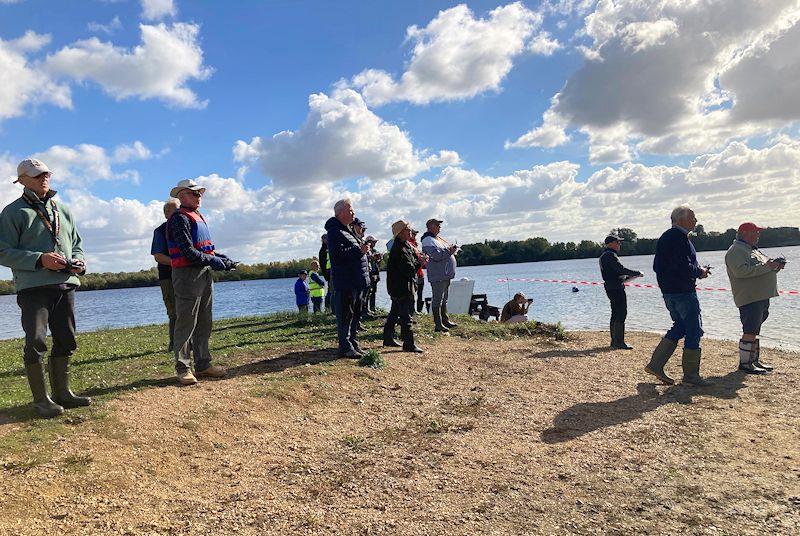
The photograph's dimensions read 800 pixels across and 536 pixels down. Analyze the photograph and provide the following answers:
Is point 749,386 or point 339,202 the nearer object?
point 749,386

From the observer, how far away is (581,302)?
27859 millimetres

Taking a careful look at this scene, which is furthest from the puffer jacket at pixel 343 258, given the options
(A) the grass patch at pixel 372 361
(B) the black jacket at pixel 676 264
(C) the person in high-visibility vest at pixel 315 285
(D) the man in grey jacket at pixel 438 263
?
(C) the person in high-visibility vest at pixel 315 285

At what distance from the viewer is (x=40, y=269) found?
15.3 ft

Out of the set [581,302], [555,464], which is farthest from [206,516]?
[581,302]

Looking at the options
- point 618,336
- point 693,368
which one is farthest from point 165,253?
point 618,336

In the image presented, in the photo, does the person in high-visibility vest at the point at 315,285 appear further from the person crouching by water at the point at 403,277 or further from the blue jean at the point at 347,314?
the blue jean at the point at 347,314

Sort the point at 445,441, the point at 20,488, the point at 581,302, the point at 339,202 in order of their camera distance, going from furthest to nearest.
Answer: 1. the point at 581,302
2. the point at 339,202
3. the point at 445,441
4. the point at 20,488

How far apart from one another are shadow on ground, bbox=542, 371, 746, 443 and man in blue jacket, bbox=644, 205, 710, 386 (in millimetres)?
274

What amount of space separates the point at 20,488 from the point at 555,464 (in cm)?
416

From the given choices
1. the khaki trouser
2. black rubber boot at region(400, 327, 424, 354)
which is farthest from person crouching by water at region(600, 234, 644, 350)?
the khaki trouser

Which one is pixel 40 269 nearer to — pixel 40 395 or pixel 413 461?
pixel 40 395

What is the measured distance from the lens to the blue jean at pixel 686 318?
278 inches

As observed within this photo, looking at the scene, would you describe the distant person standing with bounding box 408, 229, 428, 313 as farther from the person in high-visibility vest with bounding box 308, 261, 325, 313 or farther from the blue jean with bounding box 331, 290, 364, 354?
the person in high-visibility vest with bounding box 308, 261, 325, 313

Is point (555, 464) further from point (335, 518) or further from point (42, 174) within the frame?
point (42, 174)
